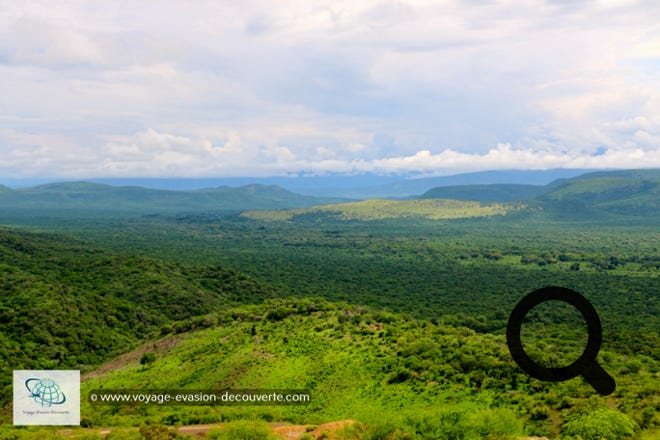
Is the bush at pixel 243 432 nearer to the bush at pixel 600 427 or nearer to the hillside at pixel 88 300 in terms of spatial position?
the bush at pixel 600 427

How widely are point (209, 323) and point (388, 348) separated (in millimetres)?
29042

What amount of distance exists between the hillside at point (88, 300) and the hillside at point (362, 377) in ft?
34.9

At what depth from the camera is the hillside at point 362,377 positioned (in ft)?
93.8

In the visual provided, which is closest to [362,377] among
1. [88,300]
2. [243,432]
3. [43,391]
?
[243,432]

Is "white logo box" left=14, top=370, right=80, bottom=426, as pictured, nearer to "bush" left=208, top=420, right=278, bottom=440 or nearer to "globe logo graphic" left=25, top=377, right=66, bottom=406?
"globe logo graphic" left=25, top=377, right=66, bottom=406

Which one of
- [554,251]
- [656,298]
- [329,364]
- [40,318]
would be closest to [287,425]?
[329,364]

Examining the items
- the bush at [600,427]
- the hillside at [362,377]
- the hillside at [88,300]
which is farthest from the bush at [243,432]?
the hillside at [88,300]

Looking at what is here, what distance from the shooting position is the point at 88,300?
78.9 metres

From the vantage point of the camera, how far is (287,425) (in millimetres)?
30141

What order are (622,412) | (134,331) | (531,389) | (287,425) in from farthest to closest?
1. (134,331)
2. (531,389)
3. (287,425)
4. (622,412)

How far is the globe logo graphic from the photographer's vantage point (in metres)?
28.5

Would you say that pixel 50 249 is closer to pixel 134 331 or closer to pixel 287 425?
pixel 134 331

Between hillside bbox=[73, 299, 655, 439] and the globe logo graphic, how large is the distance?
3770mm

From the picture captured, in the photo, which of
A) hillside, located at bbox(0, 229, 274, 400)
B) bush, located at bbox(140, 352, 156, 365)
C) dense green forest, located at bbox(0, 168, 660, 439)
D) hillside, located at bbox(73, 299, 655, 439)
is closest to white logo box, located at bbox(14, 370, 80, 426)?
dense green forest, located at bbox(0, 168, 660, 439)
